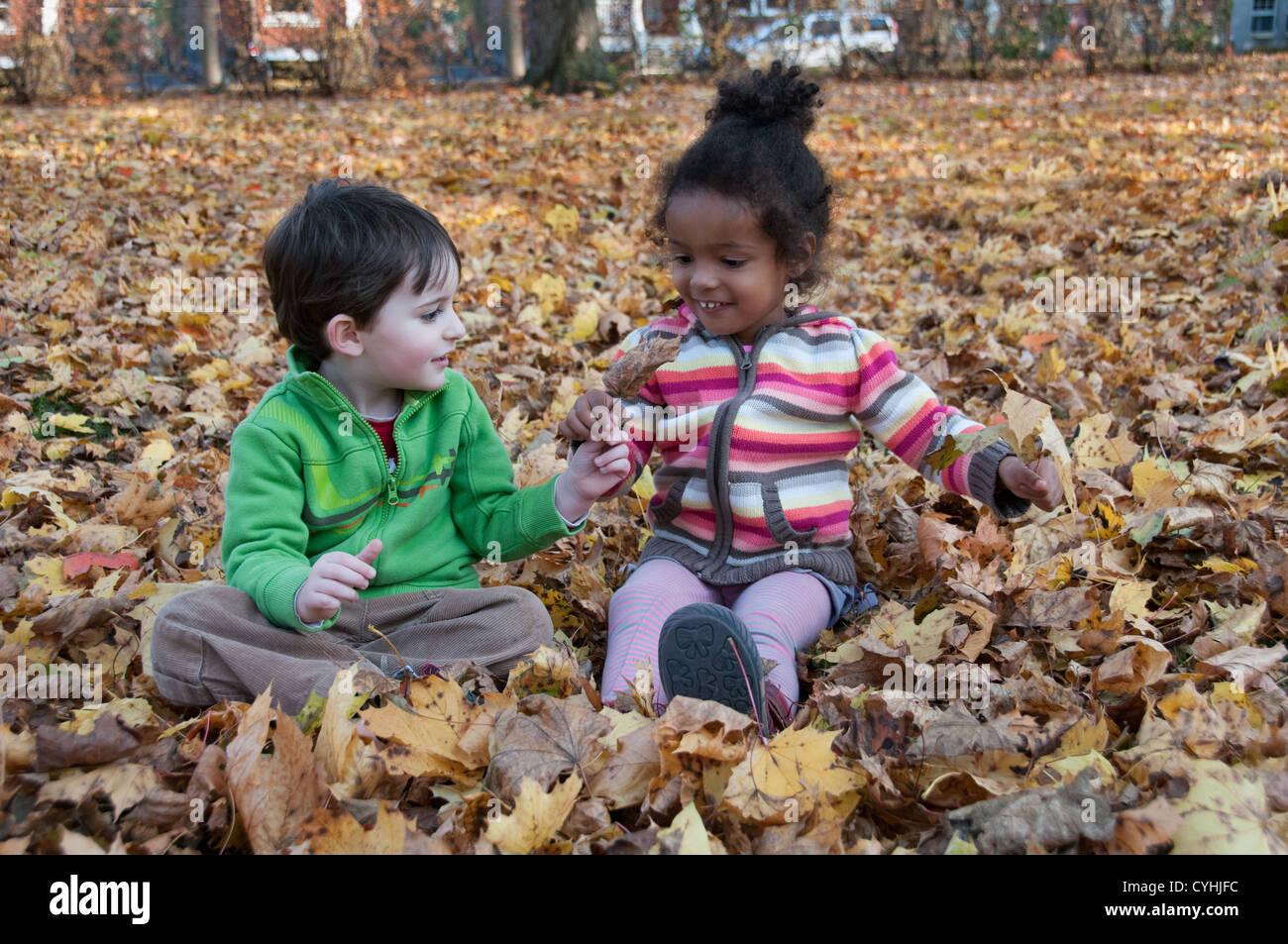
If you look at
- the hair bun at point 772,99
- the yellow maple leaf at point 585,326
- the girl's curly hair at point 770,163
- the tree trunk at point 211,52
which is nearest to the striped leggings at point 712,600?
the girl's curly hair at point 770,163

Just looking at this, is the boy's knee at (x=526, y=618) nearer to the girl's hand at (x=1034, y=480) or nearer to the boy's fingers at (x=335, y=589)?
the boy's fingers at (x=335, y=589)

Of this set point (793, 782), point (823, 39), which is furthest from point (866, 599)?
point (823, 39)

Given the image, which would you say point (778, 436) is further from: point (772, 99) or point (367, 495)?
point (367, 495)

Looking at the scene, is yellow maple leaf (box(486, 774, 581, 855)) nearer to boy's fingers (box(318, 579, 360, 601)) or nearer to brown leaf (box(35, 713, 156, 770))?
boy's fingers (box(318, 579, 360, 601))

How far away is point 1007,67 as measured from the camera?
1697 cm

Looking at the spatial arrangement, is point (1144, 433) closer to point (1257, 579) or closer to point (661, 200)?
point (1257, 579)

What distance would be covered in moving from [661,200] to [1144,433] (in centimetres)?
167

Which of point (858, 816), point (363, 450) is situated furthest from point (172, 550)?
point (858, 816)

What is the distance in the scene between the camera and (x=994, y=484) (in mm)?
2150

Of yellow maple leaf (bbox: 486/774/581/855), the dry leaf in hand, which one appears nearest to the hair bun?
the dry leaf in hand

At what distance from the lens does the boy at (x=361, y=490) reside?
189 centimetres

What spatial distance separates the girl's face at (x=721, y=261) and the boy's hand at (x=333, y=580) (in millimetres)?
910

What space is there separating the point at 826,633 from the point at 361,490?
1.00 meters

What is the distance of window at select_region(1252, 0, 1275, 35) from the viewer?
1988 centimetres
